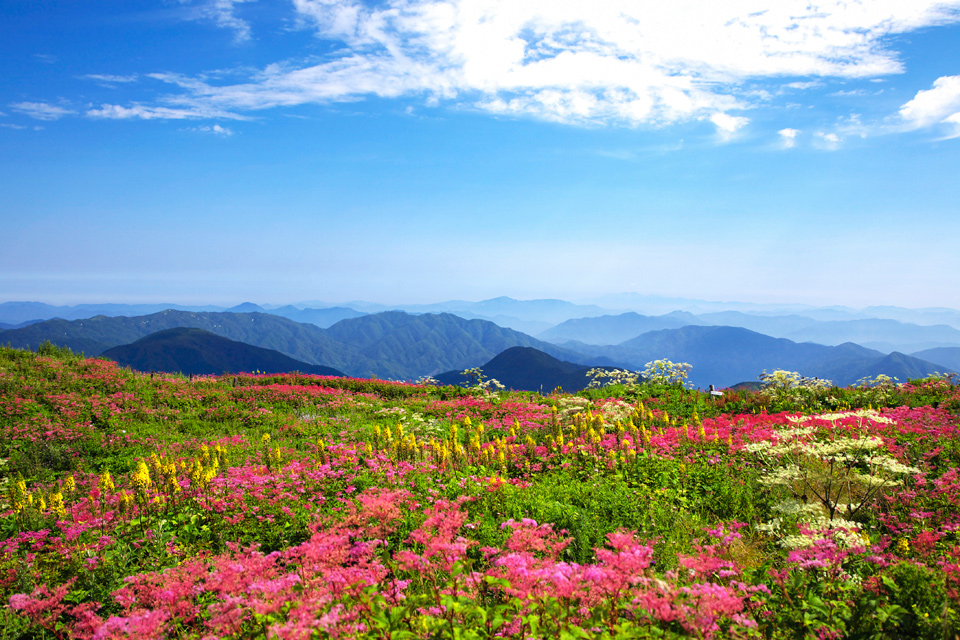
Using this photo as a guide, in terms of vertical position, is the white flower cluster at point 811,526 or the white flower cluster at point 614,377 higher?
the white flower cluster at point 811,526

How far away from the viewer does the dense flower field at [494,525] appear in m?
3.23

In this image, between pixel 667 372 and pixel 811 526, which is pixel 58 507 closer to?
pixel 811 526

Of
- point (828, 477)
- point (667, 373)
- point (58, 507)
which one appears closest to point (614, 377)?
point (667, 373)

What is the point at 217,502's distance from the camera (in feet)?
21.5

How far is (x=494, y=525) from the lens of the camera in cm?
566

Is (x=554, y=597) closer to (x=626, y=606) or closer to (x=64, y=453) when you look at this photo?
(x=626, y=606)

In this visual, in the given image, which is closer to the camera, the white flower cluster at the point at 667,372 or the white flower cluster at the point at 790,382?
the white flower cluster at the point at 790,382

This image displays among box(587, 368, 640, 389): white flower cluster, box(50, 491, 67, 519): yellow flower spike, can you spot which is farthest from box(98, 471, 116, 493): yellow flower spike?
box(587, 368, 640, 389): white flower cluster

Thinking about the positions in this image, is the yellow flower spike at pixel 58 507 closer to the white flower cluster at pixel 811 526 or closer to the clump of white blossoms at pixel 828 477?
the white flower cluster at pixel 811 526

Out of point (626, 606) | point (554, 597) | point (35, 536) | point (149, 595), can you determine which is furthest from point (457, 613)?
point (35, 536)

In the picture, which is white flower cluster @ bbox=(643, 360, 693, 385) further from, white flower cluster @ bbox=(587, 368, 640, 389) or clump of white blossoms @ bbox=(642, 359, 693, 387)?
white flower cluster @ bbox=(587, 368, 640, 389)

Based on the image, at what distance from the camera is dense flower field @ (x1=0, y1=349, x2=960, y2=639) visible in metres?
3.23

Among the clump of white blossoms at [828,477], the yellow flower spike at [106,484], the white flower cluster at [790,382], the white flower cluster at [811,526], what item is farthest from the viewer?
the white flower cluster at [790,382]

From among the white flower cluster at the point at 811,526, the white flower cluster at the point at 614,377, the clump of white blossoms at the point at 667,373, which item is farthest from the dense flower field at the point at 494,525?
the white flower cluster at the point at 614,377
